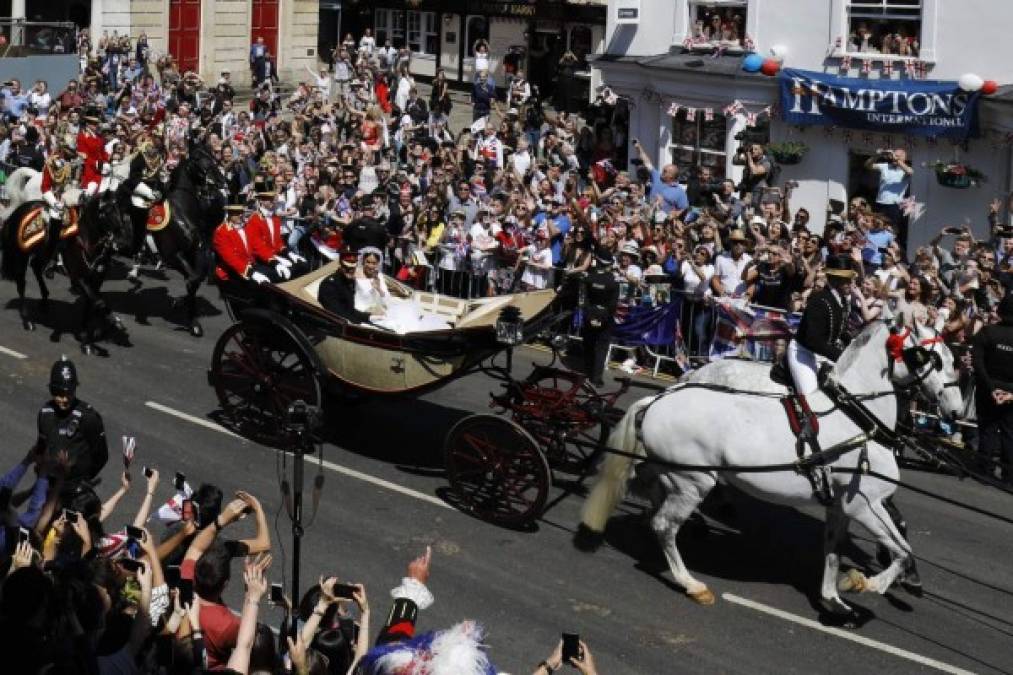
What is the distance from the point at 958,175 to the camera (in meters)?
21.5

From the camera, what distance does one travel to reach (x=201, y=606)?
862 centimetres

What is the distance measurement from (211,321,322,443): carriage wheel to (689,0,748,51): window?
12.2 m

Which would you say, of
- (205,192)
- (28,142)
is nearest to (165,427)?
(205,192)

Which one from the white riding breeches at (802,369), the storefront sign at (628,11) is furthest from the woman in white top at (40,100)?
the white riding breeches at (802,369)

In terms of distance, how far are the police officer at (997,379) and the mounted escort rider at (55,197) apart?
10.0 meters

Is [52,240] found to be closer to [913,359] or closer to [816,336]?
[816,336]

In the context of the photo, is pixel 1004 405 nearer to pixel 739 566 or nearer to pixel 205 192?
pixel 739 566

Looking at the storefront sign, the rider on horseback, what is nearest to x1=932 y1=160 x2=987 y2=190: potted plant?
the storefront sign

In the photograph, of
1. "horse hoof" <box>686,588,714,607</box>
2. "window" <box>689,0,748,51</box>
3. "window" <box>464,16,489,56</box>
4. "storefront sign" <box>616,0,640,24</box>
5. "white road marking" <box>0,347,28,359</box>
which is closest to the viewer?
"horse hoof" <box>686,588,714,607</box>

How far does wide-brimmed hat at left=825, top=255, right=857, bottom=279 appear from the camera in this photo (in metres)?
12.2

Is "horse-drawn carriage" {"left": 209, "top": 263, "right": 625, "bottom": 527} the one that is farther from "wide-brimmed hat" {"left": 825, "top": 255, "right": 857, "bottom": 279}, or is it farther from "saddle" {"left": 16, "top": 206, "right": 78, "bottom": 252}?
"saddle" {"left": 16, "top": 206, "right": 78, "bottom": 252}

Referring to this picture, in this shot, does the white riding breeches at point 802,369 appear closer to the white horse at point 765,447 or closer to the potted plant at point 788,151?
the white horse at point 765,447

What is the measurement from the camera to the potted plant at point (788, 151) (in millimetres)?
23453

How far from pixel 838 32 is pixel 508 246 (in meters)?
6.84
